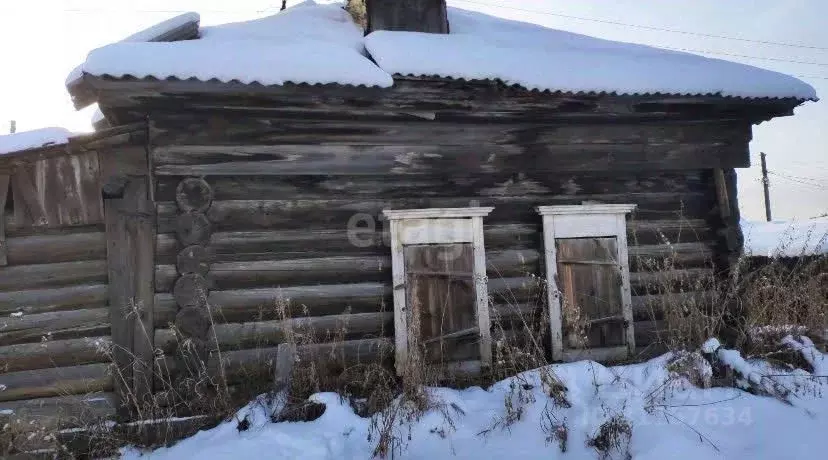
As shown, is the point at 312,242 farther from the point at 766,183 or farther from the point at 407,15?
the point at 766,183

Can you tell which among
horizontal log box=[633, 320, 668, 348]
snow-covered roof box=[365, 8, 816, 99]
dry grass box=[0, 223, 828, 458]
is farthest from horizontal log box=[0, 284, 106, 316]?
horizontal log box=[633, 320, 668, 348]

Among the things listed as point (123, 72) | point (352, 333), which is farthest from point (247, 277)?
point (123, 72)

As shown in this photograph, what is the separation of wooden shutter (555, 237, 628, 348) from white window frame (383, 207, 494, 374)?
872 mm

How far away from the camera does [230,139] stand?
483 centimetres

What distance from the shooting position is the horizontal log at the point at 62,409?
4238 mm

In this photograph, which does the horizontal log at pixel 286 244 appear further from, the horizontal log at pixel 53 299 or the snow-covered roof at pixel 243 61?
the snow-covered roof at pixel 243 61

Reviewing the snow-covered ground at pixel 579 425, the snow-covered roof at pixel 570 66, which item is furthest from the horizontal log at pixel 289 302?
the snow-covered roof at pixel 570 66

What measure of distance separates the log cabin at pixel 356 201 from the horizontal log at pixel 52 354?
17 millimetres

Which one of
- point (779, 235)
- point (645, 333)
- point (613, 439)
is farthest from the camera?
point (779, 235)

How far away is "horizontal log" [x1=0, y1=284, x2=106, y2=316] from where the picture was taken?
4.47 metres

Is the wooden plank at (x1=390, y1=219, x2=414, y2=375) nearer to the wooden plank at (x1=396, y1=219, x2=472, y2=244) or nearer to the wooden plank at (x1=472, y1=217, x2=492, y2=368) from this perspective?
the wooden plank at (x1=396, y1=219, x2=472, y2=244)

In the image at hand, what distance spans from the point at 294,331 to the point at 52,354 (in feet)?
6.62

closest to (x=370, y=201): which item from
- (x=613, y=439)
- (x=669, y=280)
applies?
(x=613, y=439)

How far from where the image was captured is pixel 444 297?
509cm
